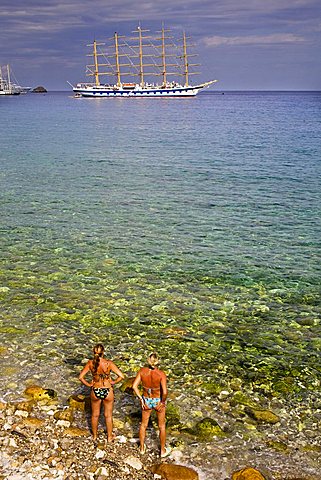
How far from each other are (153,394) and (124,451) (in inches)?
58.9

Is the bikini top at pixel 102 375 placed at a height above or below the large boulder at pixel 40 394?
above

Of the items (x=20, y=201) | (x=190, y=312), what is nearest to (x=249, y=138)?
(x=20, y=201)

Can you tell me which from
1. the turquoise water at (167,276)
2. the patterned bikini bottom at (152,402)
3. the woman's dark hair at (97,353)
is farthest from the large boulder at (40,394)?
the patterned bikini bottom at (152,402)

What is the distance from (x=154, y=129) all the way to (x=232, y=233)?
7759cm

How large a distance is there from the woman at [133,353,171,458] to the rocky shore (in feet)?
1.19

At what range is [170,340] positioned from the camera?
637 inches

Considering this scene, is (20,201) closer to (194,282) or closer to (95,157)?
(194,282)

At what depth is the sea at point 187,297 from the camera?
12656 mm

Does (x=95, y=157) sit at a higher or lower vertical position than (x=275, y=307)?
higher

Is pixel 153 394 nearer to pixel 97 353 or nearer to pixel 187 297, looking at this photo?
pixel 97 353

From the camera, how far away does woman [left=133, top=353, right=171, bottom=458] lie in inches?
407

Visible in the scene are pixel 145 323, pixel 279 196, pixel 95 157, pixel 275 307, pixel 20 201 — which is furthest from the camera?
pixel 95 157

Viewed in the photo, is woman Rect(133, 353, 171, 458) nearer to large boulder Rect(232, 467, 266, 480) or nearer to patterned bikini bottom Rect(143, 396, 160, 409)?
patterned bikini bottom Rect(143, 396, 160, 409)

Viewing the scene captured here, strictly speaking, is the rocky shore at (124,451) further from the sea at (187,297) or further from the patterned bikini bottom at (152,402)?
the patterned bikini bottom at (152,402)
